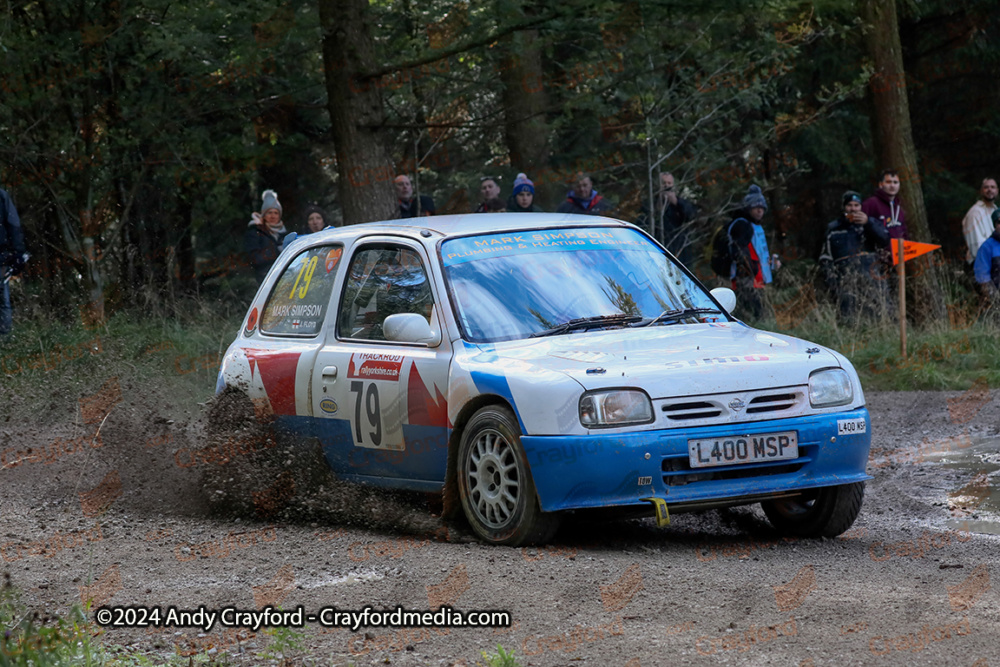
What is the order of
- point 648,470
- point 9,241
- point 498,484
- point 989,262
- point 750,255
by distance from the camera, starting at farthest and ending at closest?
point 989,262, point 750,255, point 9,241, point 498,484, point 648,470

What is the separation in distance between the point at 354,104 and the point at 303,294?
7105 mm

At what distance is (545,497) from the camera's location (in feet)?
20.3

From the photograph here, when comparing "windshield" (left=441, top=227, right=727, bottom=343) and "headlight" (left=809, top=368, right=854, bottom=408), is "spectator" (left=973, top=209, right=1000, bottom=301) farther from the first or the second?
"headlight" (left=809, top=368, right=854, bottom=408)

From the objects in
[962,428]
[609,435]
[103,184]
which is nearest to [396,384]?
[609,435]

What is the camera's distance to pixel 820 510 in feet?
22.6

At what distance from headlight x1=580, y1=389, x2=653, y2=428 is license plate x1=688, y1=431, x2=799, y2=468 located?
27 centimetres

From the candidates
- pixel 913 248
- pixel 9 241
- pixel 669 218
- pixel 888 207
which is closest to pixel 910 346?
pixel 913 248

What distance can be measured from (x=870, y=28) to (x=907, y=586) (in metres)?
Result: 15.4

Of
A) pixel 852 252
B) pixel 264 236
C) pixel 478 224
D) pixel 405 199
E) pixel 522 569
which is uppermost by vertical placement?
pixel 405 199

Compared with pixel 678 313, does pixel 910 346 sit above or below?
below

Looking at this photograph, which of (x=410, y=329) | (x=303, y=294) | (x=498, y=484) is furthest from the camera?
(x=303, y=294)

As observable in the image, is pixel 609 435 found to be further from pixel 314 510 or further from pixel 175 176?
pixel 175 176

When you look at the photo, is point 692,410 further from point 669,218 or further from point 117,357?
point 669,218

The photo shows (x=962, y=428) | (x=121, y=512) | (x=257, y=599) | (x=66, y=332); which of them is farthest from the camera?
(x=66, y=332)
